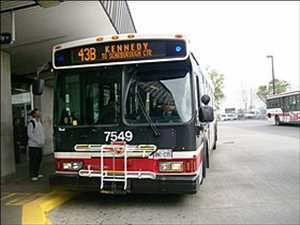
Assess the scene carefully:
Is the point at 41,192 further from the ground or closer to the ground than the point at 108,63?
closer to the ground

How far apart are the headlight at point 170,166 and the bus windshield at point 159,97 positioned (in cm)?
70

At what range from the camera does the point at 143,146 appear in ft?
22.7

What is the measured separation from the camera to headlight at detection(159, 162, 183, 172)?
6.86 meters

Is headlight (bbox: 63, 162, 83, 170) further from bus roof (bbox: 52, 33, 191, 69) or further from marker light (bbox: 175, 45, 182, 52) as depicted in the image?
marker light (bbox: 175, 45, 182, 52)

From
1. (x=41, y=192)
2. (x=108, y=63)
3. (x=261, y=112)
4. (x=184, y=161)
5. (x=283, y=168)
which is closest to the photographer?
(x=184, y=161)

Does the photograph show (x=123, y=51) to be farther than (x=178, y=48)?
Yes

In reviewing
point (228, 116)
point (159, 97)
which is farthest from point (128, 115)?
point (228, 116)

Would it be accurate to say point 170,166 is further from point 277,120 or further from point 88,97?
point 277,120

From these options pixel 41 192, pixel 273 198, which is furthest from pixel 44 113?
pixel 273 198

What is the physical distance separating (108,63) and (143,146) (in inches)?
64.0

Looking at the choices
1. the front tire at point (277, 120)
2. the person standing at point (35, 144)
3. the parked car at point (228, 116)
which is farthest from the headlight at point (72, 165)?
the parked car at point (228, 116)

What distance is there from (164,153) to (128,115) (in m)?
0.91

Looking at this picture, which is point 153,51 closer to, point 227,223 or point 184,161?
point 184,161

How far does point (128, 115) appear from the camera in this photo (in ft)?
23.3
